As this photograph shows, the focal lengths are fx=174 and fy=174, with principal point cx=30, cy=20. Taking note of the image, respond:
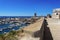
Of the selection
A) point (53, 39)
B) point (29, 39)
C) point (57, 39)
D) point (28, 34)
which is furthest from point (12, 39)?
point (57, 39)

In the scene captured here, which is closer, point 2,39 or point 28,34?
point 28,34

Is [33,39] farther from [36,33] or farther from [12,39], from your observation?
[12,39]

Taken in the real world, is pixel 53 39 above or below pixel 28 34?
below

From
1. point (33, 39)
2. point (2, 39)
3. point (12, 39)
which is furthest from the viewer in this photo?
point (2, 39)

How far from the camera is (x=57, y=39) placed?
19.7 ft

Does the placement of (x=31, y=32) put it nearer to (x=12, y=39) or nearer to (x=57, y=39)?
(x=12, y=39)

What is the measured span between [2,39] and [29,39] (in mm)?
1210

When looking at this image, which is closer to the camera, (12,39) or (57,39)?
(12,39)

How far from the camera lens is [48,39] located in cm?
599

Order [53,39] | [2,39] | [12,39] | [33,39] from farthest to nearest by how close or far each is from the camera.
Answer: [53,39] → [2,39] → [12,39] → [33,39]

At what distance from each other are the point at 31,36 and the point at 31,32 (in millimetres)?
155

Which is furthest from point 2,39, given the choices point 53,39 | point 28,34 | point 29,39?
point 53,39

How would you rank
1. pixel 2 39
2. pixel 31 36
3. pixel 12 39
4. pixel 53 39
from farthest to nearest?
pixel 53 39
pixel 2 39
pixel 12 39
pixel 31 36

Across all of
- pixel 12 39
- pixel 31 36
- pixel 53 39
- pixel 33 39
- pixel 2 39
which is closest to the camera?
pixel 33 39
